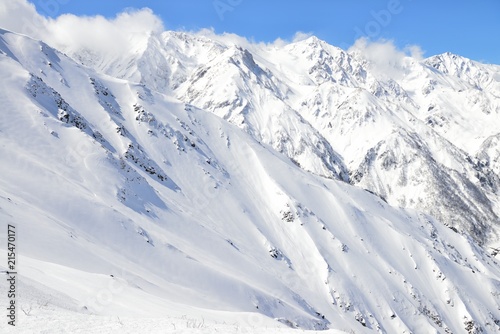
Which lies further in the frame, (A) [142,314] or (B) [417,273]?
(B) [417,273]

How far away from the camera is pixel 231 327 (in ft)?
47.8

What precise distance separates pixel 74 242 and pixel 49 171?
17.0 metres

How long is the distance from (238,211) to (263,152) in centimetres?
3077

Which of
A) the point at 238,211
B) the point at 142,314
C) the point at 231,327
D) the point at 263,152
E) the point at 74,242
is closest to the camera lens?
the point at 231,327

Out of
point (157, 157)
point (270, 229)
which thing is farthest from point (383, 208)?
point (157, 157)

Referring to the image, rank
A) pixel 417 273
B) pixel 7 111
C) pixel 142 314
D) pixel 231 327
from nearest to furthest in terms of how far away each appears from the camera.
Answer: pixel 231 327 < pixel 142 314 < pixel 7 111 < pixel 417 273

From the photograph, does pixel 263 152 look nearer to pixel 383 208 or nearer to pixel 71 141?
pixel 383 208

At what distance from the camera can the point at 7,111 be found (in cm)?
5566

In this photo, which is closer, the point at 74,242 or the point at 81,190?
the point at 74,242

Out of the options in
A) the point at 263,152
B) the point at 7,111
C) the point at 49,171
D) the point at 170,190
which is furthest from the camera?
the point at 263,152

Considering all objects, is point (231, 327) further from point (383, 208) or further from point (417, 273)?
point (383, 208)

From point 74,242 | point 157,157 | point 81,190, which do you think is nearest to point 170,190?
point 157,157

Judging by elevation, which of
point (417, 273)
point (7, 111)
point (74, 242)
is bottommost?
point (74, 242)

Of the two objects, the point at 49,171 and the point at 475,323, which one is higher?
the point at 475,323
